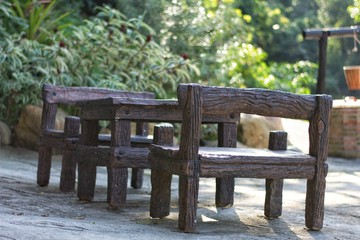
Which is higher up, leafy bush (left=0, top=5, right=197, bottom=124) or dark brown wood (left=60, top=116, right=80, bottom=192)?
leafy bush (left=0, top=5, right=197, bottom=124)

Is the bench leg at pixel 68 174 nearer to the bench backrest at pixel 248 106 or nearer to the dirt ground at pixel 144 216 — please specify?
the dirt ground at pixel 144 216

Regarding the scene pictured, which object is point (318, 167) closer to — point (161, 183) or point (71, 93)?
point (161, 183)

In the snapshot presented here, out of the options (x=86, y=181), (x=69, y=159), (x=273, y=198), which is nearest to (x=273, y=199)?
(x=273, y=198)

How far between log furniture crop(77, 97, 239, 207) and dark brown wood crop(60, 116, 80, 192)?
47cm

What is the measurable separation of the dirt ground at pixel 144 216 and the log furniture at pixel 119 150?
146 mm

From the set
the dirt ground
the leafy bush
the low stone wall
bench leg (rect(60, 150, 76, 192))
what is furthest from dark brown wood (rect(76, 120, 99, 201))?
the low stone wall

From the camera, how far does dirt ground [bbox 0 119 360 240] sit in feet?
15.0

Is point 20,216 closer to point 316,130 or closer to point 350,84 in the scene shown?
point 316,130

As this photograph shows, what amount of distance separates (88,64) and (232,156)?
6089mm

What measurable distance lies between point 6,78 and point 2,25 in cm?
142

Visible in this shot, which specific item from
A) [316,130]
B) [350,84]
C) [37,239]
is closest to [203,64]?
[350,84]

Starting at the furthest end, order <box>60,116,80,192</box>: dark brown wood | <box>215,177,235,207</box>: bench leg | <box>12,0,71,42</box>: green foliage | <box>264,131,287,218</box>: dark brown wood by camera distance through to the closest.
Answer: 1. <box>12,0,71,42</box>: green foliage
2. <box>60,116,80,192</box>: dark brown wood
3. <box>215,177,235,207</box>: bench leg
4. <box>264,131,287,218</box>: dark brown wood

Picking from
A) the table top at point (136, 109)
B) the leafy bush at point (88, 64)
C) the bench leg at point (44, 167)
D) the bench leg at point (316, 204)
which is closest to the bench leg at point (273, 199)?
the bench leg at point (316, 204)

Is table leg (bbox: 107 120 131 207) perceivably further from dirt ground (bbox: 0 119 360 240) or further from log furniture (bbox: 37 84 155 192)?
log furniture (bbox: 37 84 155 192)
